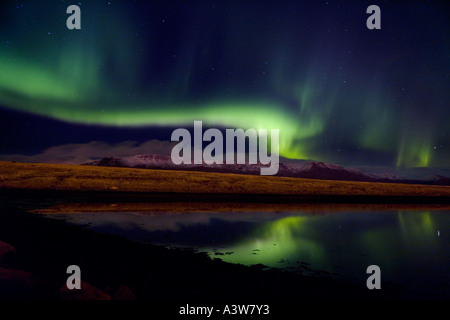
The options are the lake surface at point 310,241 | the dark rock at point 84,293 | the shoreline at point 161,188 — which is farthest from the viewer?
the shoreline at point 161,188

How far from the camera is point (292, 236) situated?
15.7m

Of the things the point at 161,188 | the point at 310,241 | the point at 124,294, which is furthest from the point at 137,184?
the point at 124,294

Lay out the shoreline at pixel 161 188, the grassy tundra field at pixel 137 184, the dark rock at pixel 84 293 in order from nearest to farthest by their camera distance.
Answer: the dark rock at pixel 84 293 → the shoreline at pixel 161 188 → the grassy tundra field at pixel 137 184

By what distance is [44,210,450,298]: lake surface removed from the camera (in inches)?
407

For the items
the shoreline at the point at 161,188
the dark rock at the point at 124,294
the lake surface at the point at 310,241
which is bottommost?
the shoreline at the point at 161,188

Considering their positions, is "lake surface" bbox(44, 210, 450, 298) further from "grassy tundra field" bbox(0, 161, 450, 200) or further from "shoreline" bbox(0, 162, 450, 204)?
"grassy tundra field" bbox(0, 161, 450, 200)

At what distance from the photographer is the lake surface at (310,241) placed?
10.3 metres

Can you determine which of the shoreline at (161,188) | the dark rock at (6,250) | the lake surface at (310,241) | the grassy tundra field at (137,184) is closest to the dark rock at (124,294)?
the lake surface at (310,241)

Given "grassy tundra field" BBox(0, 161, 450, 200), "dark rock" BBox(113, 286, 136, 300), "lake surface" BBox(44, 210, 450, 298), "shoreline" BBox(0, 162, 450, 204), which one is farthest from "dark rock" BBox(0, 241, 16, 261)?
"grassy tundra field" BBox(0, 161, 450, 200)

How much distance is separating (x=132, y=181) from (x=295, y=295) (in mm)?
42629

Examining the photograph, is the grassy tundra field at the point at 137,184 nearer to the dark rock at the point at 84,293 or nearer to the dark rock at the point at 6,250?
the dark rock at the point at 6,250
